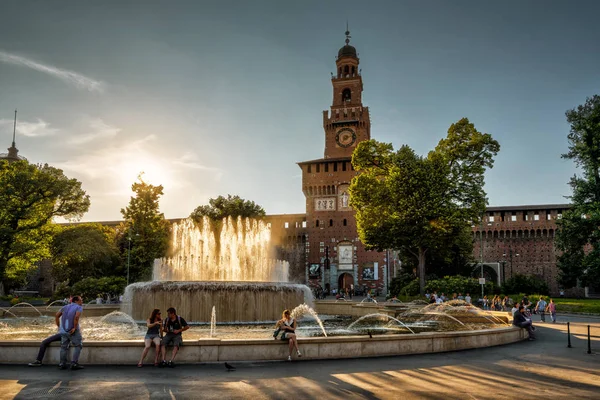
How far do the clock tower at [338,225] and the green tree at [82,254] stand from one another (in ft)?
70.6

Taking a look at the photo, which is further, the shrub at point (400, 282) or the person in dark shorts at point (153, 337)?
the shrub at point (400, 282)

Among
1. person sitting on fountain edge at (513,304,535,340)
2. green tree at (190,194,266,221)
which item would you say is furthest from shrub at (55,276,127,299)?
person sitting on fountain edge at (513,304,535,340)

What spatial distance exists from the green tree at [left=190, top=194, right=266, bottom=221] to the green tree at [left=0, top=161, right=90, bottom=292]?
1408 centimetres

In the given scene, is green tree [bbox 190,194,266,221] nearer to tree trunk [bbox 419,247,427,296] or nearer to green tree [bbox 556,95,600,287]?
tree trunk [bbox 419,247,427,296]

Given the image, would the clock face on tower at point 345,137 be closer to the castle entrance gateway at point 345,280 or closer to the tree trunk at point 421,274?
the castle entrance gateway at point 345,280

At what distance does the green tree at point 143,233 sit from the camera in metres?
40.3

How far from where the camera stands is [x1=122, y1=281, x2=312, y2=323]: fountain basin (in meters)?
16.9

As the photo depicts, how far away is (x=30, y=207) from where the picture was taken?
113ft

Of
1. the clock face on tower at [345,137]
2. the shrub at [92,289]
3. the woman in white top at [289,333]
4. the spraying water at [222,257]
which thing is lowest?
the shrub at [92,289]

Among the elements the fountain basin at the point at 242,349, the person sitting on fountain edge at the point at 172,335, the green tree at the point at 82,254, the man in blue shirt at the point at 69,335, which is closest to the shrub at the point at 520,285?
the green tree at the point at 82,254

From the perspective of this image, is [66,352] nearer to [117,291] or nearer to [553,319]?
[553,319]

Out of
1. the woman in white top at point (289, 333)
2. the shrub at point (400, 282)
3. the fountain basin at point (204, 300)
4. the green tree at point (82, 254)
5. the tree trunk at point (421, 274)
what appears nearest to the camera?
the woman in white top at point (289, 333)

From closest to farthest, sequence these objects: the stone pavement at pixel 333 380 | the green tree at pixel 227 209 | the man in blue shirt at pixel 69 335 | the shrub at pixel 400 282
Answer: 1. the stone pavement at pixel 333 380
2. the man in blue shirt at pixel 69 335
3. the shrub at pixel 400 282
4. the green tree at pixel 227 209

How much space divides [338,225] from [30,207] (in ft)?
100
